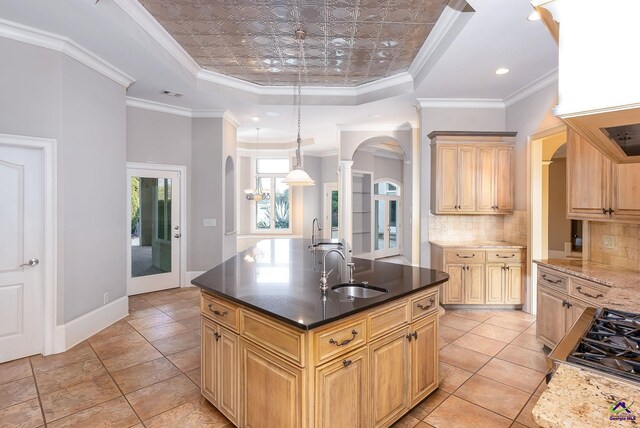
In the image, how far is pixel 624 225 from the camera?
3.01 meters

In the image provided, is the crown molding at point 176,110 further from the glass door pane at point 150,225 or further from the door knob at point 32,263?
the door knob at point 32,263

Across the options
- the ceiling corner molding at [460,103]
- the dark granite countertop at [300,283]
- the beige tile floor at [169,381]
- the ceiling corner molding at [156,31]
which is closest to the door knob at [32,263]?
the beige tile floor at [169,381]

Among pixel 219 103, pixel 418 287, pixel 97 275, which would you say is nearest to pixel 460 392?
pixel 418 287

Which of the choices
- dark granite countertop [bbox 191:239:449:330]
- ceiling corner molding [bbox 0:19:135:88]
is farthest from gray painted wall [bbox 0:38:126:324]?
dark granite countertop [bbox 191:239:449:330]

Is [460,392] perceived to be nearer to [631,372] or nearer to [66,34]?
[631,372]

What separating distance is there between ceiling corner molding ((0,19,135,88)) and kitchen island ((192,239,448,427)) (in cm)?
280

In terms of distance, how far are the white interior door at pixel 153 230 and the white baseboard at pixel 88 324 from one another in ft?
3.41

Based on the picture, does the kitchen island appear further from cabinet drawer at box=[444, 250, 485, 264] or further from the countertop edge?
cabinet drawer at box=[444, 250, 485, 264]

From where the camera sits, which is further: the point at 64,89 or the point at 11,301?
the point at 64,89

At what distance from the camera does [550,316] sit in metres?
3.18

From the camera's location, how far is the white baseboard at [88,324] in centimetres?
332

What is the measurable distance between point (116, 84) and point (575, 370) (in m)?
4.99

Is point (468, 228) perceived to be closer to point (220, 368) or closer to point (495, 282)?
point (495, 282)

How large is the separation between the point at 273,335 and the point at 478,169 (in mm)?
4097
